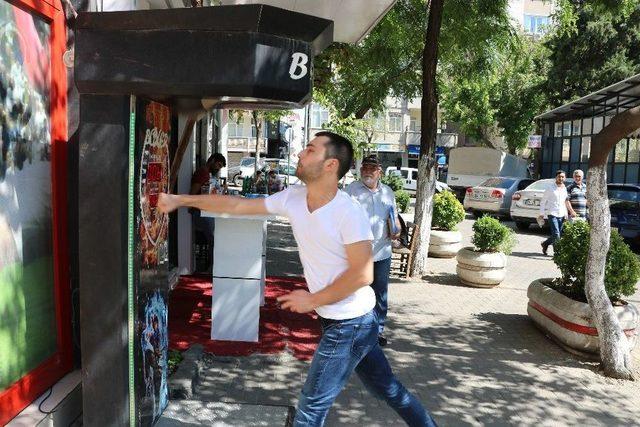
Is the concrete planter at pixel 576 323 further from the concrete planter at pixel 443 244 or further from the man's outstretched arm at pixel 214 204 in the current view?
the concrete planter at pixel 443 244

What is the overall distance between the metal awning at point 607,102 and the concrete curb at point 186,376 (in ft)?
57.1

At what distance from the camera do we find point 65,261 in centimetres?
371

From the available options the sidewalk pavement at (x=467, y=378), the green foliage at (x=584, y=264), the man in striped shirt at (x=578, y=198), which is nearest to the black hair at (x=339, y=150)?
the sidewalk pavement at (x=467, y=378)

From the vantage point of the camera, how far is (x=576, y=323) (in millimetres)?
5660

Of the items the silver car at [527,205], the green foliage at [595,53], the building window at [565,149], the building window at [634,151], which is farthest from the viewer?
the green foliage at [595,53]

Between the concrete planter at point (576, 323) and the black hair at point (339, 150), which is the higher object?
the black hair at point (339, 150)

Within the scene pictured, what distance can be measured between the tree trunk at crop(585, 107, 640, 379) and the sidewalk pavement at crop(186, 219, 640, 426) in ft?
0.66

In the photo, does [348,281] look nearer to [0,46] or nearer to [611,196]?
[0,46]

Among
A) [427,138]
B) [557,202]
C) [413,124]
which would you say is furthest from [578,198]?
[413,124]

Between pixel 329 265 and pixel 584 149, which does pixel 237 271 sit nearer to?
pixel 329 265

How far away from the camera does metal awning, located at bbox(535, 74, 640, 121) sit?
19.0 m

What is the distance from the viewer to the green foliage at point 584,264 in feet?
18.8

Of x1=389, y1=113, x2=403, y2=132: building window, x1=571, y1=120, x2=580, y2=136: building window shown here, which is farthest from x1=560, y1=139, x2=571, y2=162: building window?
x1=389, y1=113, x2=403, y2=132: building window

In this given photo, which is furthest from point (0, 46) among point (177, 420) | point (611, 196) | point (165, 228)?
point (611, 196)
